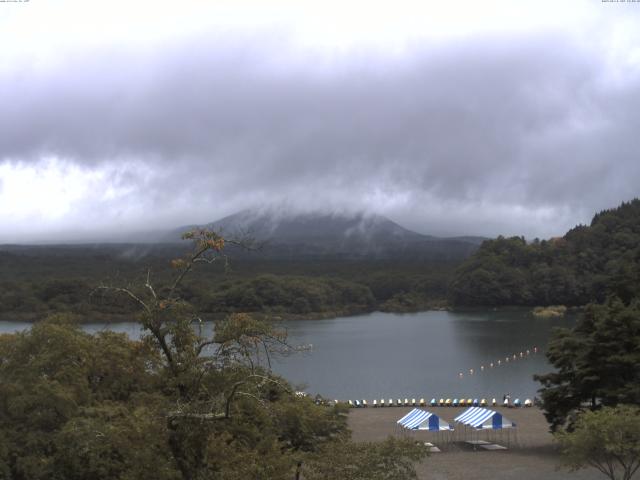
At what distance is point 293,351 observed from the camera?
792 cm

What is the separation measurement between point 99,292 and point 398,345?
49.9 m

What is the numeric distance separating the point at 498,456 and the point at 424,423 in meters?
2.73

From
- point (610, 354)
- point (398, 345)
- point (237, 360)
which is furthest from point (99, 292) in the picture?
point (398, 345)

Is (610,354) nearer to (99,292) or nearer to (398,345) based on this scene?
(99,292)

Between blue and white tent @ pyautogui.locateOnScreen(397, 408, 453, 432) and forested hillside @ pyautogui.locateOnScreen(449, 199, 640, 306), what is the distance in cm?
6996

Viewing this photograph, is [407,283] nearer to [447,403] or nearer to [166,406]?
[447,403]

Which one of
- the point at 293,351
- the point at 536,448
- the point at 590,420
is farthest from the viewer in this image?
the point at 536,448

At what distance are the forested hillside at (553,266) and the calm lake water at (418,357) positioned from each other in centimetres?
1479

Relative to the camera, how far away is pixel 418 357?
4972cm

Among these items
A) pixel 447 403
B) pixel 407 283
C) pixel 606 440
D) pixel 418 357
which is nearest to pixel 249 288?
pixel 407 283

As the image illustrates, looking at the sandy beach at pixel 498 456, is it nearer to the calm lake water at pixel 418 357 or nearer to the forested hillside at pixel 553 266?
the calm lake water at pixel 418 357

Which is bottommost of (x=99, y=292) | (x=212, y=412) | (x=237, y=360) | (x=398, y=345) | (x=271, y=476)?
(x=398, y=345)

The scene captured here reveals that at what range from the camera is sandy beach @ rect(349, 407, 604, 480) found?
18453 mm

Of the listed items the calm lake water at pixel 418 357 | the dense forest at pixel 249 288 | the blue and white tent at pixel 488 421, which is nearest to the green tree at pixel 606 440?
Result: the blue and white tent at pixel 488 421
